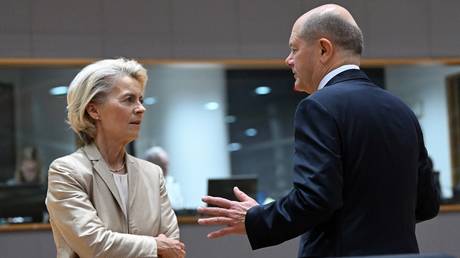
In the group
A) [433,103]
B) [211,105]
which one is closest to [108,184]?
[211,105]

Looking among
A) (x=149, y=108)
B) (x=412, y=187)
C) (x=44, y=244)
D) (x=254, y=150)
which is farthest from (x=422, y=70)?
(x=412, y=187)

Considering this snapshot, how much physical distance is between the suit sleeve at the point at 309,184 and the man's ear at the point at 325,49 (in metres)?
0.22

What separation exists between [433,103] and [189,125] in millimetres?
2689

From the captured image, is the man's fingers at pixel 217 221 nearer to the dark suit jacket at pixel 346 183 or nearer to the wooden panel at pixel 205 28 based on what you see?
the dark suit jacket at pixel 346 183

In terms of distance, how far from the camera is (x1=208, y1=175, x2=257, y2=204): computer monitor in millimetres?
6938

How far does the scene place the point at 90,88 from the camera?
285 centimetres

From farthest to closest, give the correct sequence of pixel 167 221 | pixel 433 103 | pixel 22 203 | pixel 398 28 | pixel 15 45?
pixel 433 103 → pixel 398 28 → pixel 15 45 → pixel 22 203 → pixel 167 221

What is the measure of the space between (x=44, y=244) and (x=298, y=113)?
17.8 ft

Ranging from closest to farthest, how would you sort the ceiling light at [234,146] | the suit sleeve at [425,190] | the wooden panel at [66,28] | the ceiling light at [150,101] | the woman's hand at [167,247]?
the suit sleeve at [425,190], the woman's hand at [167,247], the wooden panel at [66,28], the ceiling light at [150,101], the ceiling light at [234,146]

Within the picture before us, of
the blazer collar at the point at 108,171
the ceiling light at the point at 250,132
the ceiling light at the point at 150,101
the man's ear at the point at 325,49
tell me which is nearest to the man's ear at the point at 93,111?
the blazer collar at the point at 108,171

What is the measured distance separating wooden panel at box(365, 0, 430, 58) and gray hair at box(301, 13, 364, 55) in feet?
19.4

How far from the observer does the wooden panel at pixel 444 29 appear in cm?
841

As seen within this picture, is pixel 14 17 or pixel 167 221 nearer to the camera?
pixel 167 221

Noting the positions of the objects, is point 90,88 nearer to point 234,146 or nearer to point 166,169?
point 166,169
